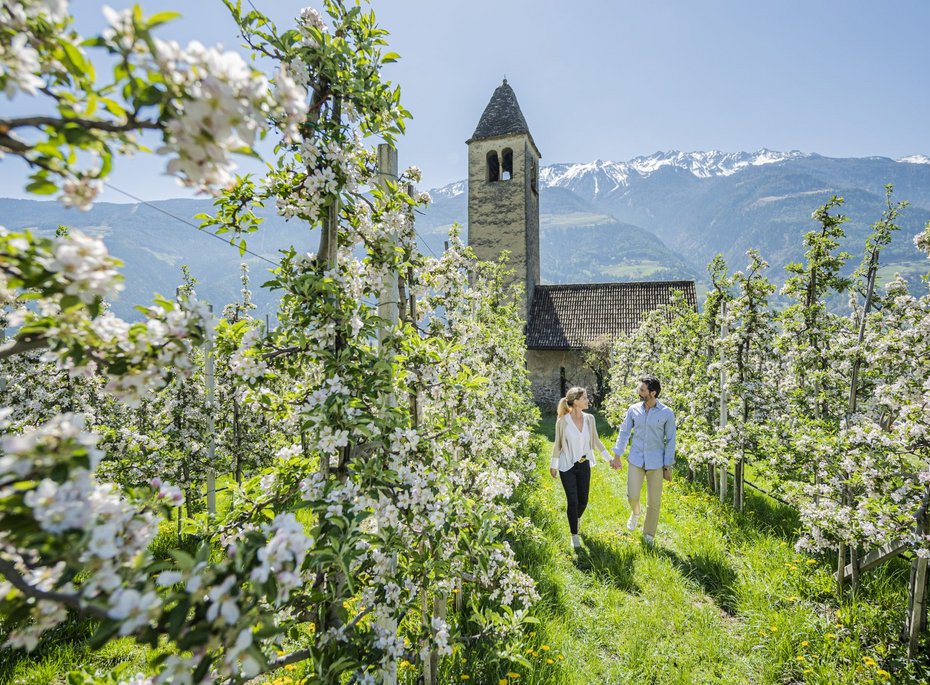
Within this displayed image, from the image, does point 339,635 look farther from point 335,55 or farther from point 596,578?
point 596,578

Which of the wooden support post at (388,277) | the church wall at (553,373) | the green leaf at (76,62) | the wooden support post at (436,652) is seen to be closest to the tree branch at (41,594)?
the green leaf at (76,62)

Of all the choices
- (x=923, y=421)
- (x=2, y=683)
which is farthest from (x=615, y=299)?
(x=2, y=683)

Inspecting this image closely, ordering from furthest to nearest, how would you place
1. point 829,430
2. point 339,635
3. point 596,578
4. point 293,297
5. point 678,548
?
point 678,548 → point 596,578 → point 829,430 → point 293,297 → point 339,635

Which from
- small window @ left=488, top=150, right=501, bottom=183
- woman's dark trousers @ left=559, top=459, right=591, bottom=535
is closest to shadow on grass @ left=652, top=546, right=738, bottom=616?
woman's dark trousers @ left=559, top=459, right=591, bottom=535

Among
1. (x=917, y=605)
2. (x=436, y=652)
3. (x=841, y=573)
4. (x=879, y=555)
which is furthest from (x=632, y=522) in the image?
(x=436, y=652)

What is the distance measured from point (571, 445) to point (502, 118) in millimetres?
22606

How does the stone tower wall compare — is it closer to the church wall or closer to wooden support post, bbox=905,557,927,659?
the church wall

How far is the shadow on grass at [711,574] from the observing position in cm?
473

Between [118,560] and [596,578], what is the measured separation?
5.29 metres

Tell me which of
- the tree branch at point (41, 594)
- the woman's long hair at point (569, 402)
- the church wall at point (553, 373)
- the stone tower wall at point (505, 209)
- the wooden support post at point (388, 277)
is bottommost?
the church wall at point (553, 373)

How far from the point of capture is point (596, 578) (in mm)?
5164

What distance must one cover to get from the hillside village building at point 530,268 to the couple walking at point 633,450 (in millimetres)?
15853

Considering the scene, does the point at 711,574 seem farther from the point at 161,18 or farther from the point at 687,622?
the point at 161,18

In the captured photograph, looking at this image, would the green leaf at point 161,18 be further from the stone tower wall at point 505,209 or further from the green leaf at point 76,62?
the stone tower wall at point 505,209
